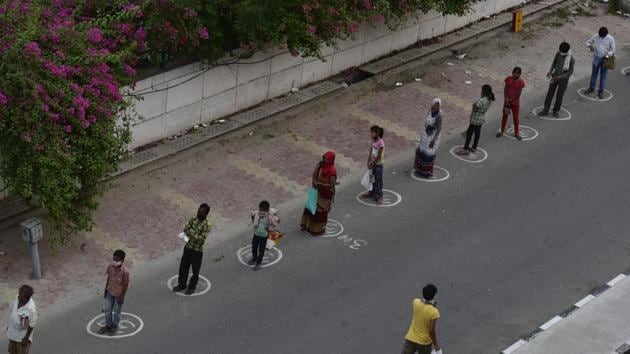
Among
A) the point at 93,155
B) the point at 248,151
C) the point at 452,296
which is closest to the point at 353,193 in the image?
the point at 248,151

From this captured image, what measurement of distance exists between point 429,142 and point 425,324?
6038 millimetres

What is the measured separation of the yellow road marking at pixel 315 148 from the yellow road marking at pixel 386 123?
1.47 metres

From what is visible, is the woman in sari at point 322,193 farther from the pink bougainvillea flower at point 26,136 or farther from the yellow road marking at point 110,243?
the pink bougainvillea flower at point 26,136

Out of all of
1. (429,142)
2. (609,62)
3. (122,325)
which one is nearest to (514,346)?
(429,142)

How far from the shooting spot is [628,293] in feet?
48.2

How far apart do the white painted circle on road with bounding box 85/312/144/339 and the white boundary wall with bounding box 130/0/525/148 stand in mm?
4846

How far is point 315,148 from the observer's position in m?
18.5

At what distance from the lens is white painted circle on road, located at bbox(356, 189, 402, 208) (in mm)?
16984

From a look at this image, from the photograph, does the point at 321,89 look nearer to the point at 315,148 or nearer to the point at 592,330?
the point at 315,148

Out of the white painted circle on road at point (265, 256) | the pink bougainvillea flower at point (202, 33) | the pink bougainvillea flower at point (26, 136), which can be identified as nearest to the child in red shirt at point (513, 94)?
the pink bougainvillea flower at point (202, 33)

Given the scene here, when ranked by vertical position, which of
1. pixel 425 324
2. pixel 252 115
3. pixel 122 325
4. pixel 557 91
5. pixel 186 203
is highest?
pixel 557 91

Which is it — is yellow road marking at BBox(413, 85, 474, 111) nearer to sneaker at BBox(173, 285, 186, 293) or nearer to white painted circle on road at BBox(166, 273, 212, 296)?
white painted circle on road at BBox(166, 273, 212, 296)

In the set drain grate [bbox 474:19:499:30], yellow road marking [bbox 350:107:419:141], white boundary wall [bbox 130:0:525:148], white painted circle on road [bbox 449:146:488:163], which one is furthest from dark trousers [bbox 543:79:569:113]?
drain grate [bbox 474:19:499:30]

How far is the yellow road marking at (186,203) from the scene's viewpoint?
16.1 metres
